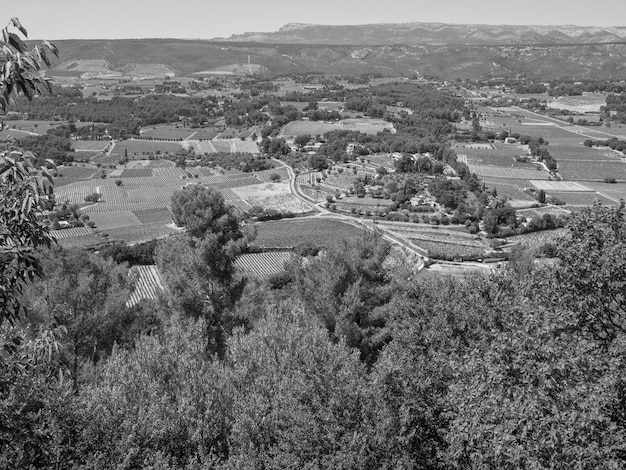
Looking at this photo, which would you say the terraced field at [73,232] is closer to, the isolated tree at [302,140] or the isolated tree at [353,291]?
the isolated tree at [353,291]

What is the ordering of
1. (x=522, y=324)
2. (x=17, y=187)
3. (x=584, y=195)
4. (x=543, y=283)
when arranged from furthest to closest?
(x=584, y=195) < (x=543, y=283) < (x=522, y=324) < (x=17, y=187)

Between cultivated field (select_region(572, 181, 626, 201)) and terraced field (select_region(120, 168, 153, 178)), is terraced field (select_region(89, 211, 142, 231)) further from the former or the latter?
cultivated field (select_region(572, 181, 626, 201))

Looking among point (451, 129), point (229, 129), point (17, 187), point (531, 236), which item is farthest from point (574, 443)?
point (229, 129)

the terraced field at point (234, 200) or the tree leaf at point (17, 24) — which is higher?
the tree leaf at point (17, 24)

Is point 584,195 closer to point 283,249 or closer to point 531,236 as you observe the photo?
point 531,236

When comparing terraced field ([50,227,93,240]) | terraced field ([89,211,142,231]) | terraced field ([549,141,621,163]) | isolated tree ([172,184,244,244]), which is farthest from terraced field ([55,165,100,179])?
terraced field ([549,141,621,163])

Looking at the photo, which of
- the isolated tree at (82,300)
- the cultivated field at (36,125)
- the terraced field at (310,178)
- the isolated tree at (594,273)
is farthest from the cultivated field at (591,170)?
the cultivated field at (36,125)

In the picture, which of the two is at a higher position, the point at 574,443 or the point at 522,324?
the point at 522,324

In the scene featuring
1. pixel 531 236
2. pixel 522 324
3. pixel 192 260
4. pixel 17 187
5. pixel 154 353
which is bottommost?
pixel 531 236

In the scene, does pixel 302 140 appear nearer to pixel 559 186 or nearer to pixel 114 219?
pixel 559 186
